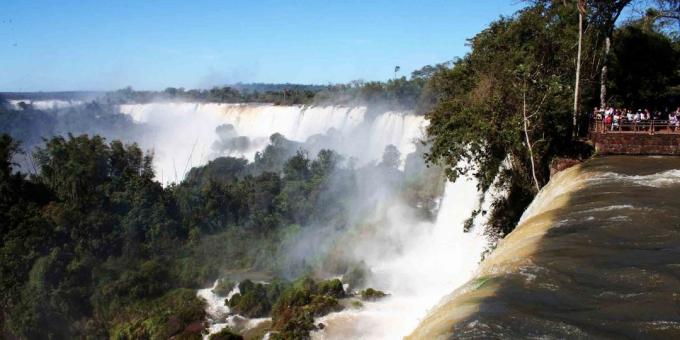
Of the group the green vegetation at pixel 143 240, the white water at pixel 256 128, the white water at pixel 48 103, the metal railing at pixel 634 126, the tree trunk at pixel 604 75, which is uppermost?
the tree trunk at pixel 604 75

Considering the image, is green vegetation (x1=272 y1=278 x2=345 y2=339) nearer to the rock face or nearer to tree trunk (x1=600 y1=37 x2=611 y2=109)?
the rock face

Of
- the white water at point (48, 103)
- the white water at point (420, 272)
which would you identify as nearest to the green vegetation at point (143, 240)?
the white water at point (420, 272)

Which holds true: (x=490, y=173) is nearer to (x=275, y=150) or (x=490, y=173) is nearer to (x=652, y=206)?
(x=652, y=206)

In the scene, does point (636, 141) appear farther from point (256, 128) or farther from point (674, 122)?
point (256, 128)

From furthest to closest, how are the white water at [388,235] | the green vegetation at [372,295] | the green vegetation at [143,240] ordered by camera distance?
the green vegetation at [143,240] < the green vegetation at [372,295] < the white water at [388,235]

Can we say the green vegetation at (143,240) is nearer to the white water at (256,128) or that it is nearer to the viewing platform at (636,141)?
the white water at (256,128)

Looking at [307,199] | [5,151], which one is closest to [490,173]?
[307,199]
